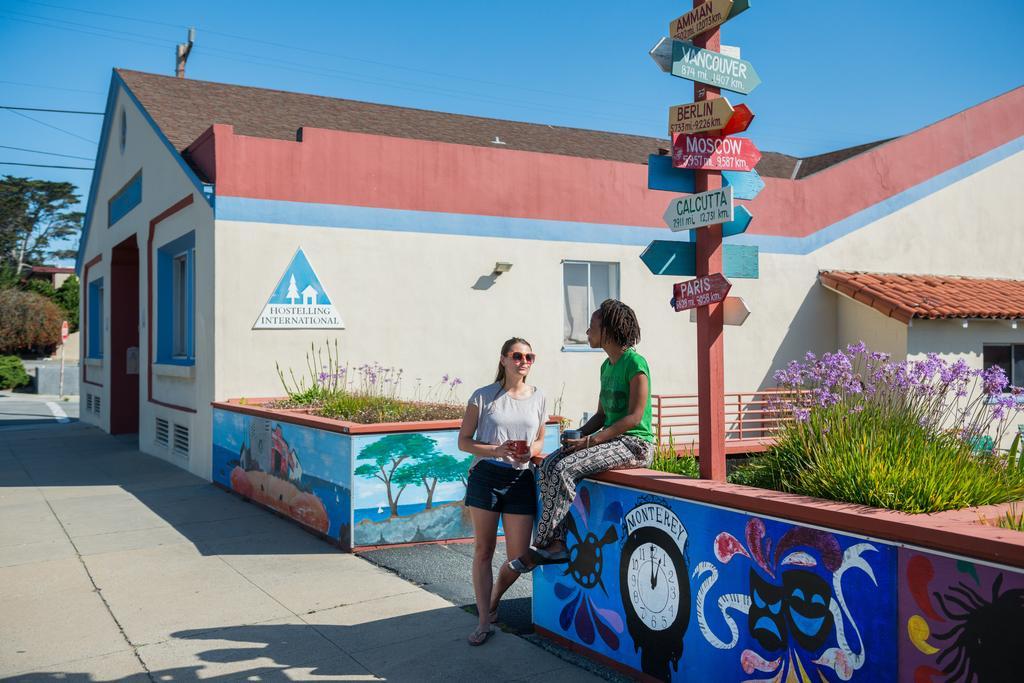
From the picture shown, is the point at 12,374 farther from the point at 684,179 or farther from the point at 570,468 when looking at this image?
the point at 684,179

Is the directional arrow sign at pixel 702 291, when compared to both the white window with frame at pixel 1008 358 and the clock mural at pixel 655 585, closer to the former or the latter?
the clock mural at pixel 655 585

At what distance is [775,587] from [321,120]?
14361mm

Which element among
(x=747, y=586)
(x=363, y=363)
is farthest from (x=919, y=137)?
(x=747, y=586)

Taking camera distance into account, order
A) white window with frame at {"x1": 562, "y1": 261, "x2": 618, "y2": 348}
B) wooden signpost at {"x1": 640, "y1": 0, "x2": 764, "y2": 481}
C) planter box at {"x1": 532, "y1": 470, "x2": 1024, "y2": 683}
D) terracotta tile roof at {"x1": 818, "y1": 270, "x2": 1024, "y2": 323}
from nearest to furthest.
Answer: planter box at {"x1": 532, "y1": 470, "x2": 1024, "y2": 683}, wooden signpost at {"x1": 640, "y1": 0, "x2": 764, "y2": 481}, white window with frame at {"x1": 562, "y1": 261, "x2": 618, "y2": 348}, terracotta tile roof at {"x1": 818, "y1": 270, "x2": 1024, "y2": 323}

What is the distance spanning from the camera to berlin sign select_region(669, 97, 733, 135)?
16.1 ft

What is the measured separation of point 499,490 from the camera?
5.39 meters

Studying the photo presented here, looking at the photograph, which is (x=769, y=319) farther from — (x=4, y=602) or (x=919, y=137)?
(x=4, y=602)

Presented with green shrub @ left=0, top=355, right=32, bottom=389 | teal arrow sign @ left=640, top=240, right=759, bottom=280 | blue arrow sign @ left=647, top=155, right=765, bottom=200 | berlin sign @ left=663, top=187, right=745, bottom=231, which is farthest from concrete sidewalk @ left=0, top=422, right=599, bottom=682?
green shrub @ left=0, top=355, right=32, bottom=389

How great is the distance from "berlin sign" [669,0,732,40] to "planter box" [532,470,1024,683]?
98.6 inches

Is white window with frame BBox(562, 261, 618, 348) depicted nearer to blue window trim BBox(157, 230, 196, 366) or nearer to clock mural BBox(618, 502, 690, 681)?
blue window trim BBox(157, 230, 196, 366)

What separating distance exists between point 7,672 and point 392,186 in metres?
8.77

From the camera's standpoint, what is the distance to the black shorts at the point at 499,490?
5.40 metres

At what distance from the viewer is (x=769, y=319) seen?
15.9 metres

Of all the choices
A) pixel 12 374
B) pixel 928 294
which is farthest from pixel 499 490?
pixel 12 374
